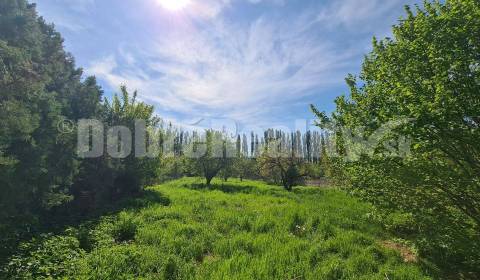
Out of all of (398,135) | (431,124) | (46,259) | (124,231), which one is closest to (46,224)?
(124,231)

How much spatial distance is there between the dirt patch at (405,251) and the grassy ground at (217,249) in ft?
0.95

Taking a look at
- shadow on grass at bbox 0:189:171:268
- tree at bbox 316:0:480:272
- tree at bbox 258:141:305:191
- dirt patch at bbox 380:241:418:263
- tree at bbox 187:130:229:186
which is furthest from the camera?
tree at bbox 187:130:229:186

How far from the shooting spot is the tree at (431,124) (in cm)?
535

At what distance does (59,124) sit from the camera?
12969 millimetres

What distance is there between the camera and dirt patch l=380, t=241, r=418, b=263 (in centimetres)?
926

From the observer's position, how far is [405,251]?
10.2 meters

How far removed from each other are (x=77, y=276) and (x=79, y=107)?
13634 mm

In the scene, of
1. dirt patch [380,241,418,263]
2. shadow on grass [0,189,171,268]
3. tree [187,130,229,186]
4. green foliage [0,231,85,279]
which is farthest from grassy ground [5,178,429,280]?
tree [187,130,229,186]

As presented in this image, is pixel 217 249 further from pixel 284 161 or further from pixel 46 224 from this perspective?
pixel 284 161

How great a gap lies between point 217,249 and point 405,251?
643 cm

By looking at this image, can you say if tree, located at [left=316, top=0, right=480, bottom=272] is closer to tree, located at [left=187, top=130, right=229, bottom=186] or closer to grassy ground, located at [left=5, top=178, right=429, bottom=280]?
grassy ground, located at [left=5, top=178, right=429, bottom=280]

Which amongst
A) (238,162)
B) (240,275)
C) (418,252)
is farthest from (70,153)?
(238,162)

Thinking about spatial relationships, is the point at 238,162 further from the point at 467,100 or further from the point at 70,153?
the point at 467,100

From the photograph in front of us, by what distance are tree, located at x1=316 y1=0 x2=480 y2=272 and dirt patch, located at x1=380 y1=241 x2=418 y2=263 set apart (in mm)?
695
